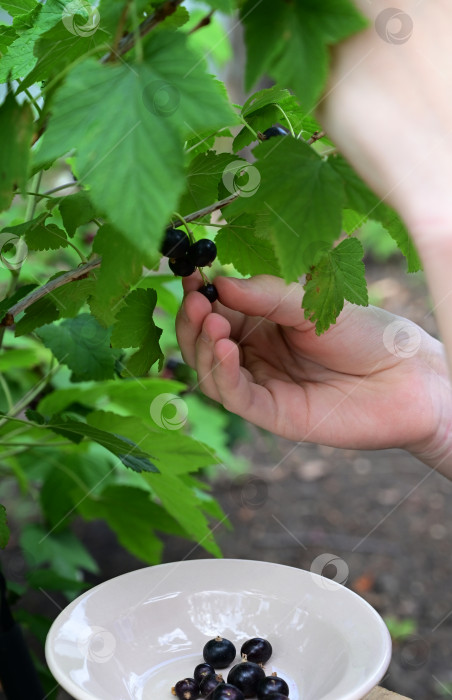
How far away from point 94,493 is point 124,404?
16 centimetres

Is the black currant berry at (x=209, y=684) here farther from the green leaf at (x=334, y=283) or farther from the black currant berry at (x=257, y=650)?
the green leaf at (x=334, y=283)

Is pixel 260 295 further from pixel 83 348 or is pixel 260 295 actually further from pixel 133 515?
pixel 133 515

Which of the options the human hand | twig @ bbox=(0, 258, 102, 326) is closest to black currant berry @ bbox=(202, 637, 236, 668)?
the human hand

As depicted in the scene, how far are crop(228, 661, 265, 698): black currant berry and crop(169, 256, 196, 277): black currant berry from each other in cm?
36

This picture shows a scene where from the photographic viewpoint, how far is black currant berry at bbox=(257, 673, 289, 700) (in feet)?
2.22

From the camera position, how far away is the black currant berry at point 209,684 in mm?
687

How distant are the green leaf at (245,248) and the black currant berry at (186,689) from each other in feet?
1.27

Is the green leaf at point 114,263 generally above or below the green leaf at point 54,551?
above

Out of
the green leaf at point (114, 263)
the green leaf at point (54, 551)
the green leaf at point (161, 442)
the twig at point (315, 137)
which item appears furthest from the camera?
the green leaf at point (54, 551)

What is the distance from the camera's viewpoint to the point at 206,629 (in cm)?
77

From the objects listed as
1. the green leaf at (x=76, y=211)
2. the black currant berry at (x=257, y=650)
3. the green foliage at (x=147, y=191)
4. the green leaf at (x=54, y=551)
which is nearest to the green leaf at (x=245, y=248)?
the green foliage at (x=147, y=191)

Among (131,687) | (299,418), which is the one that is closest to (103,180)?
(131,687)

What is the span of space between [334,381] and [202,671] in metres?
0.41

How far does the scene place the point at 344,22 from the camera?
42cm
